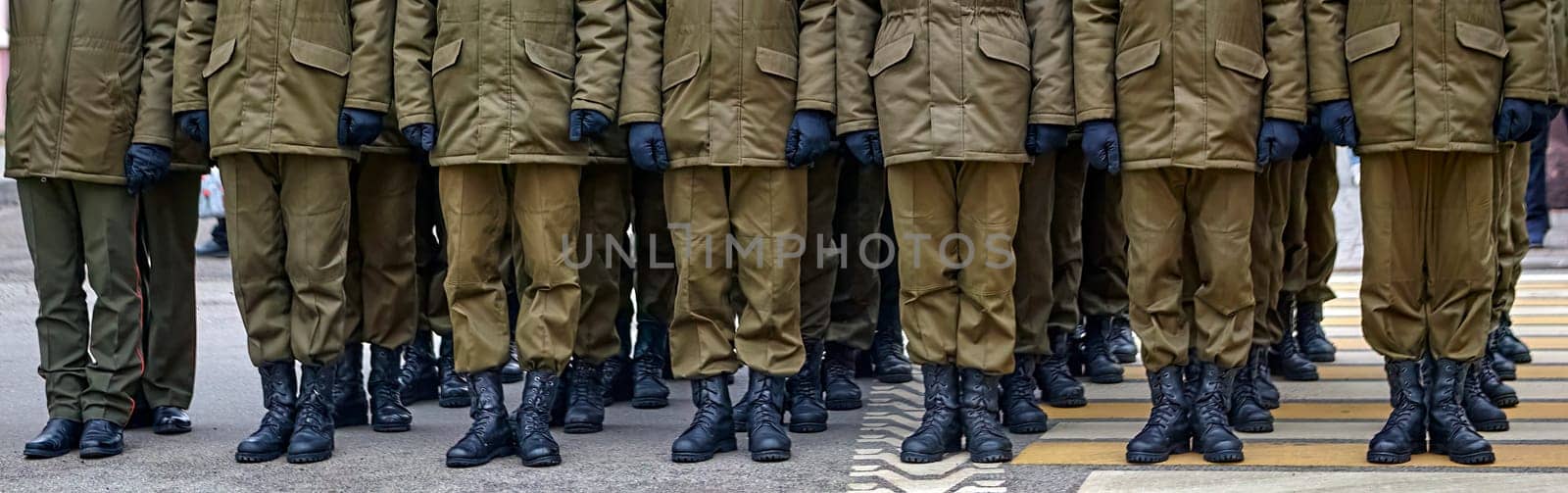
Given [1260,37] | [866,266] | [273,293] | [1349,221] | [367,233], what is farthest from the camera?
[1349,221]

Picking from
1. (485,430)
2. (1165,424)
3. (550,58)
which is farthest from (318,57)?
(1165,424)

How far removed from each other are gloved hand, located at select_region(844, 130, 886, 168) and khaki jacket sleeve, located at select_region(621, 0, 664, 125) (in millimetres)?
588

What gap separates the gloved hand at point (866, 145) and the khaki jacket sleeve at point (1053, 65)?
0.47 meters

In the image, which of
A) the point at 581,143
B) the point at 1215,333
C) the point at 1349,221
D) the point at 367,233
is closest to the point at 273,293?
the point at 367,233

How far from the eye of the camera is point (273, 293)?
607 centimetres

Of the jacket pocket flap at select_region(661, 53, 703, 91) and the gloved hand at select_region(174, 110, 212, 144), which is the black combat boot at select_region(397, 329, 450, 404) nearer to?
the gloved hand at select_region(174, 110, 212, 144)

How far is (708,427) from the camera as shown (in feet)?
19.5

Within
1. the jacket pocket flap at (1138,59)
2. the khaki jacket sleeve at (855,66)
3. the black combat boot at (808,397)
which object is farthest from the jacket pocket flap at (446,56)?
the jacket pocket flap at (1138,59)

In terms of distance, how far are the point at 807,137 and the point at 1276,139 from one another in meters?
1.36

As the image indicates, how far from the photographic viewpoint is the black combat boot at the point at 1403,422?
561cm

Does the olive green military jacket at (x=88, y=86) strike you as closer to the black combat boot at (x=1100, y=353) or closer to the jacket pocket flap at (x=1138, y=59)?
the jacket pocket flap at (x=1138, y=59)

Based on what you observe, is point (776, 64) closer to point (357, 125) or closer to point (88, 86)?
point (357, 125)

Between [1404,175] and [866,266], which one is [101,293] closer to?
[866,266]

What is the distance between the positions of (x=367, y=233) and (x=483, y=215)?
73 cm
